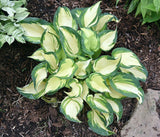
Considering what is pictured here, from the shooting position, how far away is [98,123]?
1.67 m

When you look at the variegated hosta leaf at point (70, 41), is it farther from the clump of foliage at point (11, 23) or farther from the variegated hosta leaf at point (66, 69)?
Result: the clump of foliage at point (11, 23)

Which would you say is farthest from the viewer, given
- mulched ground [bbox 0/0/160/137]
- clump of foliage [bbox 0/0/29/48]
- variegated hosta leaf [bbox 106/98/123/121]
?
mulched ground [bbox 0/0/160/137]

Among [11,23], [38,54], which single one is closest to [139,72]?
[38,54]

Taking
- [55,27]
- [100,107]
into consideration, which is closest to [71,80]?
[100,107]

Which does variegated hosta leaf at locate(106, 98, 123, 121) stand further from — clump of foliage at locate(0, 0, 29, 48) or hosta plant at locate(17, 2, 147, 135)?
clump of foliage at locate(0, 0, 29, 48)

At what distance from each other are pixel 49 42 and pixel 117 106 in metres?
0.79

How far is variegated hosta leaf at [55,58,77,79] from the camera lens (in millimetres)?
1481

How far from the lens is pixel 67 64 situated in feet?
5.00

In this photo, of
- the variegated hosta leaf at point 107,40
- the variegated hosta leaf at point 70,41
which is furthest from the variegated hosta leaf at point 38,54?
the variegated hosta leaf at point 107,40

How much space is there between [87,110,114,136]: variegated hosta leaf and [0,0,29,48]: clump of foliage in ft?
2.78

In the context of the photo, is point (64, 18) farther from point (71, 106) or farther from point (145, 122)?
point (145, 122)

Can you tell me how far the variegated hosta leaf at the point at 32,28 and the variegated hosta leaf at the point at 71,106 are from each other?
1.83ft

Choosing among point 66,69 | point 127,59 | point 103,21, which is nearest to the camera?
point 66,69

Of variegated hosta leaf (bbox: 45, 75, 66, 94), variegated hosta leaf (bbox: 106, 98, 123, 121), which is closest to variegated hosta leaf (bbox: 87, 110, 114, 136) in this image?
variegated hosta leaf (bbox: 106, 98, 123, 121)
